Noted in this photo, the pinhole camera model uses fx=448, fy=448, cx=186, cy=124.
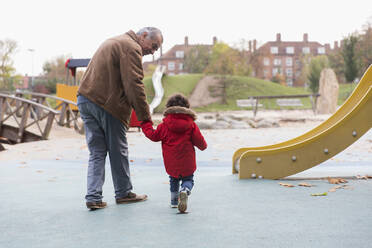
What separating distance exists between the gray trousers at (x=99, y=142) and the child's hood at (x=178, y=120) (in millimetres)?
441

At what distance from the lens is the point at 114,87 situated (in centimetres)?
368

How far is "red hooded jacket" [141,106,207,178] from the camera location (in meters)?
3.60

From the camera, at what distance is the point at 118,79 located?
3.72 m

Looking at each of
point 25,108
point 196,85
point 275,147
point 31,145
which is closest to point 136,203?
point 275,147

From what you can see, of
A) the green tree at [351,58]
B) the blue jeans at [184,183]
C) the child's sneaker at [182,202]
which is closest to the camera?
the child's sneaker at [182,202]

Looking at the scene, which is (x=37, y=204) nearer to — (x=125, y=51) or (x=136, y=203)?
(x=136, y=203)

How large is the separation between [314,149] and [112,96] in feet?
7.23

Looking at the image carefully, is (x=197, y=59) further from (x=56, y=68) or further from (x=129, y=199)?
(x=129, y=199)

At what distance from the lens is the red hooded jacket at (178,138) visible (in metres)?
3.60

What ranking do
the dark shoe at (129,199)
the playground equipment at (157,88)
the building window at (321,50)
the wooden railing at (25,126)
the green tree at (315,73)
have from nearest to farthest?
the dark shoe at (129,199) < the wooden railing at (25,126) < the playground equipment at (157,88) < the green tree at (315,73) < the building window at (321,50)

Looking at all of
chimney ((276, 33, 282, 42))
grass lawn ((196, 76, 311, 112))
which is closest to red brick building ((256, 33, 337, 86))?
chimney ((276, 33, 282, 42))

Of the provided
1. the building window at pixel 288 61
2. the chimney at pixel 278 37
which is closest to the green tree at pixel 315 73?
the building window at pixel 288 61

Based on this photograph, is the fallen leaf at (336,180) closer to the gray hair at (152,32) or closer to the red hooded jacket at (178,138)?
the red hooded jacket at (178,138)

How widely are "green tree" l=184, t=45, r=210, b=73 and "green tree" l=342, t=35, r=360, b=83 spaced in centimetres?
2426
